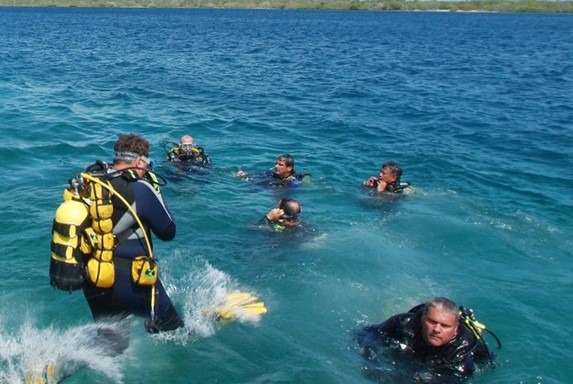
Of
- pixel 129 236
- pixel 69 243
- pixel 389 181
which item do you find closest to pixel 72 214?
pixel 69 243

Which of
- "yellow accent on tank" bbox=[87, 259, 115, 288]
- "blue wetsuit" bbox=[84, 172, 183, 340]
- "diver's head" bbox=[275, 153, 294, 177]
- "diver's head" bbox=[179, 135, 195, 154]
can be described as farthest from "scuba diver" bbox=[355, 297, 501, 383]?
"diver's head" bbox=[179, 135, 195, 154]

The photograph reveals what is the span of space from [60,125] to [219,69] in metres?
16.0

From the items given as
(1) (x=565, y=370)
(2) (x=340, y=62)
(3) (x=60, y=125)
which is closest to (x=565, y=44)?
(2) (x=340, y=62)

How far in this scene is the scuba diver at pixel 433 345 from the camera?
5.55 metres

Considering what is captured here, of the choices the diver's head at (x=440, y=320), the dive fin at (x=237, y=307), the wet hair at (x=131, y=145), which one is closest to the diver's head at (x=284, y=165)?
the dive fin at (x=237, y=307)

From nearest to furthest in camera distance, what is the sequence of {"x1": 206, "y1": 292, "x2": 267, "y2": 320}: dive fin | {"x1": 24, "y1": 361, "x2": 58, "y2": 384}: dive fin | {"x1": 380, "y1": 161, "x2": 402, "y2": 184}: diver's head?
{"x1": 24, "y1": 361, "x2": 58, "y2": 384}: dive fin → {"x1": 206, "y1": 292, "x2": 267, "y2": 320}: dive fin → {"x1": 380, "y1": 161, "x2": 402, "y2": 184}: diver's head

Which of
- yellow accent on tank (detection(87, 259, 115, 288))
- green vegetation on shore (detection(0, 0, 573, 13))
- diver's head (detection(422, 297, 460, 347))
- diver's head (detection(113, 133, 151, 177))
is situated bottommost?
diver's head (detection(422, 297, 460, 347))

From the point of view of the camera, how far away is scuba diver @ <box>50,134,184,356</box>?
4926mm

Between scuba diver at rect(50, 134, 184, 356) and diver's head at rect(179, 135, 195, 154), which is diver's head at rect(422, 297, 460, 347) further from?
diver's head at rect(179, 135, 195, 154)

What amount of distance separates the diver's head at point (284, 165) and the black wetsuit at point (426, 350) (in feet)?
19.5

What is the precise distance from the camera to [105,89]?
24.8 metres

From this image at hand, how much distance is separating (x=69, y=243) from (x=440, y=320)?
3571mm

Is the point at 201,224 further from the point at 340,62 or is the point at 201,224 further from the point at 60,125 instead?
the point at 340,62

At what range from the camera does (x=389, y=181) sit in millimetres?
12008
